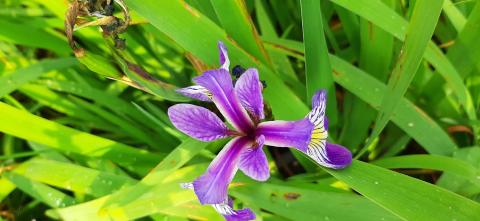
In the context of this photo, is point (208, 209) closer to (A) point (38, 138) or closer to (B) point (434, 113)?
(A) point (38, 138)

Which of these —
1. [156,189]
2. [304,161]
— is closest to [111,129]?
[156,189]

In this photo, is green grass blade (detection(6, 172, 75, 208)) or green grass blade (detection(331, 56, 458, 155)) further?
green grass blade (detection(6, 172, 75, 208))

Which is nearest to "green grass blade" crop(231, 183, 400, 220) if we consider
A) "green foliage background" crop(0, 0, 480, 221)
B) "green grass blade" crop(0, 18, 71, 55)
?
"green foliage background" crop(0, 0, 480, 221)

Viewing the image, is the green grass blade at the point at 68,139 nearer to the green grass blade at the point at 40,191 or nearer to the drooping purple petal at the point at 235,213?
the green grass blade at the point at 40,191

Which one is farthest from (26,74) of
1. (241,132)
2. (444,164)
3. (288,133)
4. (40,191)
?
(444,164)

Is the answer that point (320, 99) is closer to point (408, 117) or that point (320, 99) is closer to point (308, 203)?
point (308, 203)

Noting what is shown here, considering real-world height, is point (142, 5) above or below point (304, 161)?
above

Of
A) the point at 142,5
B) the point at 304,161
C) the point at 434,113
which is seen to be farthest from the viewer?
the point at 434,113

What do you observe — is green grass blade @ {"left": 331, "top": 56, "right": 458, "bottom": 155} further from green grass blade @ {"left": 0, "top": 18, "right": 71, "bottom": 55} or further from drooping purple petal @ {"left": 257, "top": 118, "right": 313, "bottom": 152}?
green grass blade @ {"left": 0, "top": 18, "right": 71, "bottom": 55}
